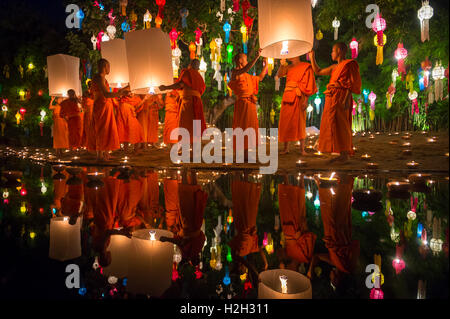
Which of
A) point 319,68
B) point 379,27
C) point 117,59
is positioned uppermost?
point 379,27

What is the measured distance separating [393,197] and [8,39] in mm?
17215

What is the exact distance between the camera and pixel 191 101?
5363 millimetres

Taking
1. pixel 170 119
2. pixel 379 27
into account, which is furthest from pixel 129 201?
pixel 379 27

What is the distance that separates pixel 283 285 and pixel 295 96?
4.55 m

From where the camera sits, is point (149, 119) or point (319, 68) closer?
point (319, 68)

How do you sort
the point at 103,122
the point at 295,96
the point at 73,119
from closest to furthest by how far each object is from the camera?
the point at 295,96
the point at 103,122
the point at 73,119

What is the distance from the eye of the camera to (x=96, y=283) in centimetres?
94

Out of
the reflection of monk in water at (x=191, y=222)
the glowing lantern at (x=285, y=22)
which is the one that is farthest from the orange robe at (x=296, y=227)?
the glowing lantern at (x=285, y=22)

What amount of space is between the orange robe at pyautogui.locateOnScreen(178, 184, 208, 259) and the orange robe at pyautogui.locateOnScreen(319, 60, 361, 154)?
249cm

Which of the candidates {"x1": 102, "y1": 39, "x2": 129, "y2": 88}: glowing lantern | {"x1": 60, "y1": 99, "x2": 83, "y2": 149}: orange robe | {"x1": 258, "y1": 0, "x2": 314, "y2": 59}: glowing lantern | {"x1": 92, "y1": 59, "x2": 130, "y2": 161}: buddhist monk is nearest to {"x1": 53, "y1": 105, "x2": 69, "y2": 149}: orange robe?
{"x1": 60, "y1": 99, "x2": 83, "y2": 149}: orange robe

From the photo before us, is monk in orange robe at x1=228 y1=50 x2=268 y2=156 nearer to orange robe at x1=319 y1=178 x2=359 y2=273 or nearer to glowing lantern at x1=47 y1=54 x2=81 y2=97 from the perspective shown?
orange robe at x1=319 y1=178 x2=359 y2=273

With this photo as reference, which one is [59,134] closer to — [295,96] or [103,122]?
[103,122]

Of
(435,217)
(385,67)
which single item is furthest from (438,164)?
(385,67)
